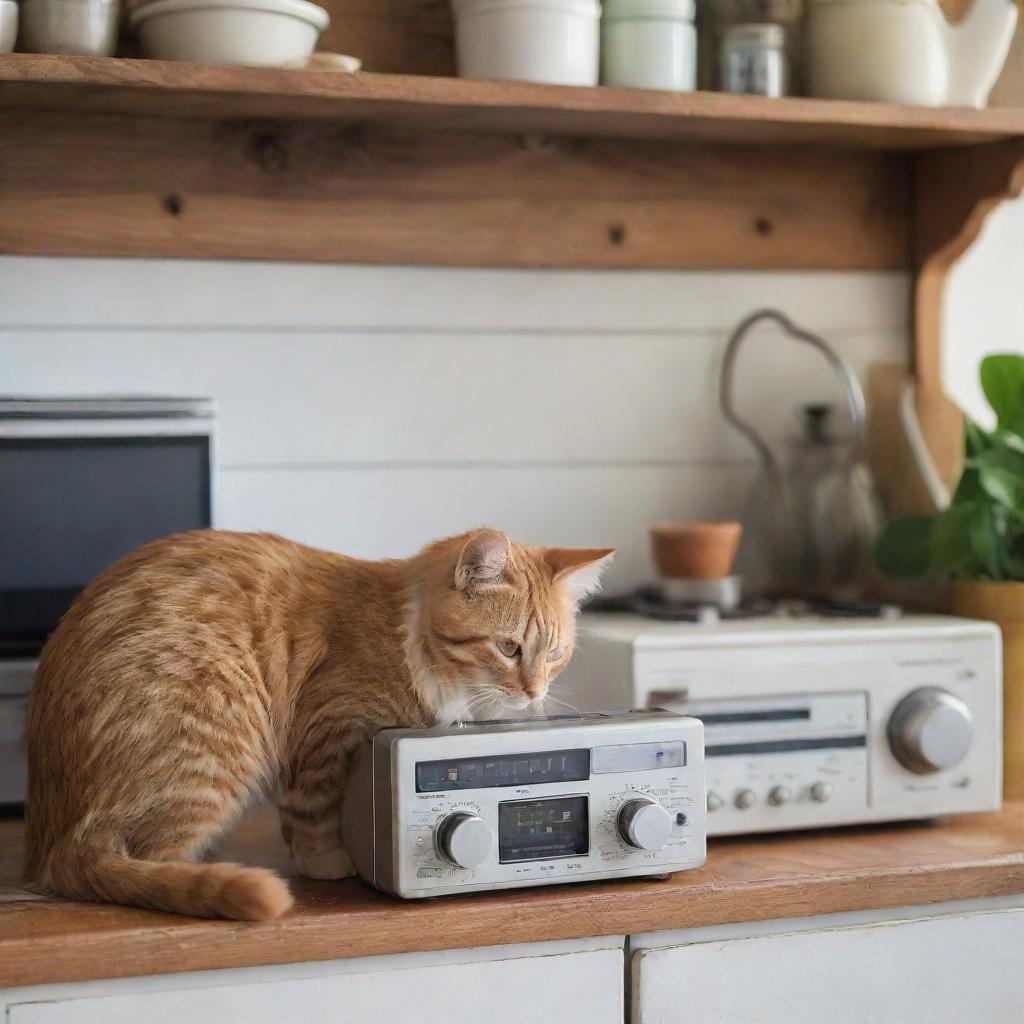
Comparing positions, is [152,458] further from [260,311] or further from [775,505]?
[775,505]

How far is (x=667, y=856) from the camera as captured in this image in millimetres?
1273

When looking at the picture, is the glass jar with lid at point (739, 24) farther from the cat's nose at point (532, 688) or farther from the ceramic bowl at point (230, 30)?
the cat's nose at point (532, 688)

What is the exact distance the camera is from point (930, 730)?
4.84 feet

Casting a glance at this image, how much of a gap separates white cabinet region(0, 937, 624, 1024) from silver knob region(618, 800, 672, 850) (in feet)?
0.31

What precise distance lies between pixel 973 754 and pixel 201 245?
3.46ft

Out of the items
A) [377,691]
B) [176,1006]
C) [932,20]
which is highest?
[932,20]

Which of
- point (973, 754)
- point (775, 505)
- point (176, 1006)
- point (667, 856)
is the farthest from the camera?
point (775, 505)

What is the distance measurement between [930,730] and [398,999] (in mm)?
633

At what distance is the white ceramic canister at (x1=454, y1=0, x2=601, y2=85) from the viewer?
4.97 feet

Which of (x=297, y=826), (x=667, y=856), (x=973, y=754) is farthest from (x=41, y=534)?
(x=973, y=754)

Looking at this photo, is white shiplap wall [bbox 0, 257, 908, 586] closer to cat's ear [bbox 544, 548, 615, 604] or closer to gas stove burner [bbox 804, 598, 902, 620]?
gas stove burner [bbox 804, 598, 902, 620]

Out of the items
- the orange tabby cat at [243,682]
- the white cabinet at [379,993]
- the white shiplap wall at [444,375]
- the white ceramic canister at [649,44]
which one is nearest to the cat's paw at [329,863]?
the orange tabby cat at [243,682]

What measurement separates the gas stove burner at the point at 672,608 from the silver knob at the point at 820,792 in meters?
0.22

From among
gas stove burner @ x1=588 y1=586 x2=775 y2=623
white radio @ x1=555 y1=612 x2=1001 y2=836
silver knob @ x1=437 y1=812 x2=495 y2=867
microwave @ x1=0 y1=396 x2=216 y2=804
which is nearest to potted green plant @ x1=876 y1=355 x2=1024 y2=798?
white radio @ x1=555 y1=612 x2=1001 y2=836
